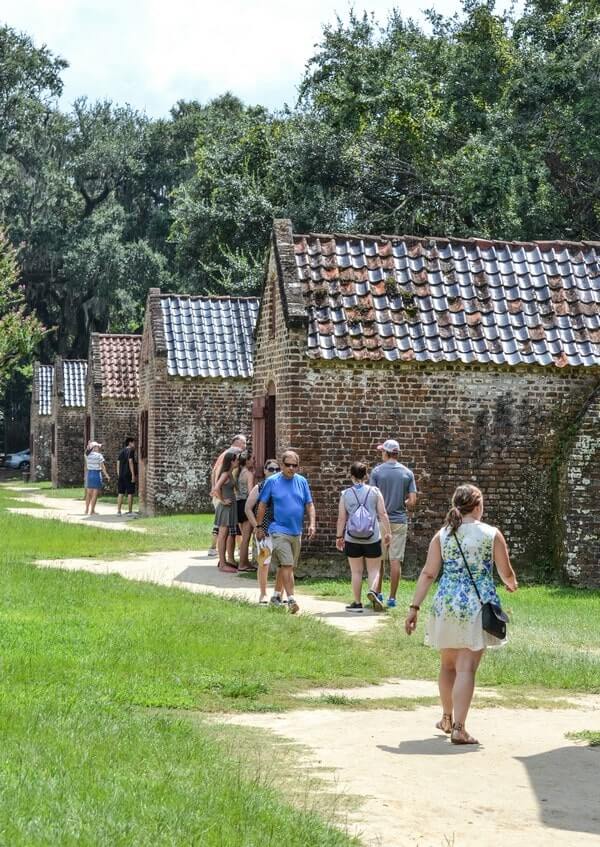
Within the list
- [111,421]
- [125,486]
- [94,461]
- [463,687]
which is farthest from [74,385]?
[463,687]

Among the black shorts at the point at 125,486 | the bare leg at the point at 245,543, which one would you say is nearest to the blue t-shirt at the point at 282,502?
the bare leg at the point at 245,543

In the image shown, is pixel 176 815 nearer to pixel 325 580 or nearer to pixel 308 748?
pixel 308 748

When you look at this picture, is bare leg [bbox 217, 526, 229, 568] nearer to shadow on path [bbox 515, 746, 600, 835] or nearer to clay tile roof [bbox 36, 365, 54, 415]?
shadow on path [bbox 515, 746, 600, 835]

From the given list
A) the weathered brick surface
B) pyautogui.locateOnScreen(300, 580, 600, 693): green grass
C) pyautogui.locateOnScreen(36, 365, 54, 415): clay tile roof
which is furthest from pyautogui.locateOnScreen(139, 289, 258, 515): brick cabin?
pyautogui.locateOnScreen(36, 365, 54, 415): clay tile roof

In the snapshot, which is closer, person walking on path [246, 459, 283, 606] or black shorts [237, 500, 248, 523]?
person walking on path [246, 459, 283, 606]

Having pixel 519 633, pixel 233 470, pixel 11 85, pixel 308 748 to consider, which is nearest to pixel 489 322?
pixel 233 470

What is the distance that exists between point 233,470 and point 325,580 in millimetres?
2559

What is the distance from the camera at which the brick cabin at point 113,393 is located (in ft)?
146

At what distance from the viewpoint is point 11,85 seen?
69.2 metres

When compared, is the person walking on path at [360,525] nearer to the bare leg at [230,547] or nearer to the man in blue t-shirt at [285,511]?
the man in blue t-shirt at [285,511]

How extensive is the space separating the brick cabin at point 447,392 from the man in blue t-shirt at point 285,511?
13.2 feet

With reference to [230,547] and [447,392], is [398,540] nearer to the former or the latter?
[447,392]

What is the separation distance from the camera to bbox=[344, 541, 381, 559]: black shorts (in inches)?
643

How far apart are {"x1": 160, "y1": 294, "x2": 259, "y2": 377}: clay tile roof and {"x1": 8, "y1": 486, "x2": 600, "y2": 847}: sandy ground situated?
74.7ft
